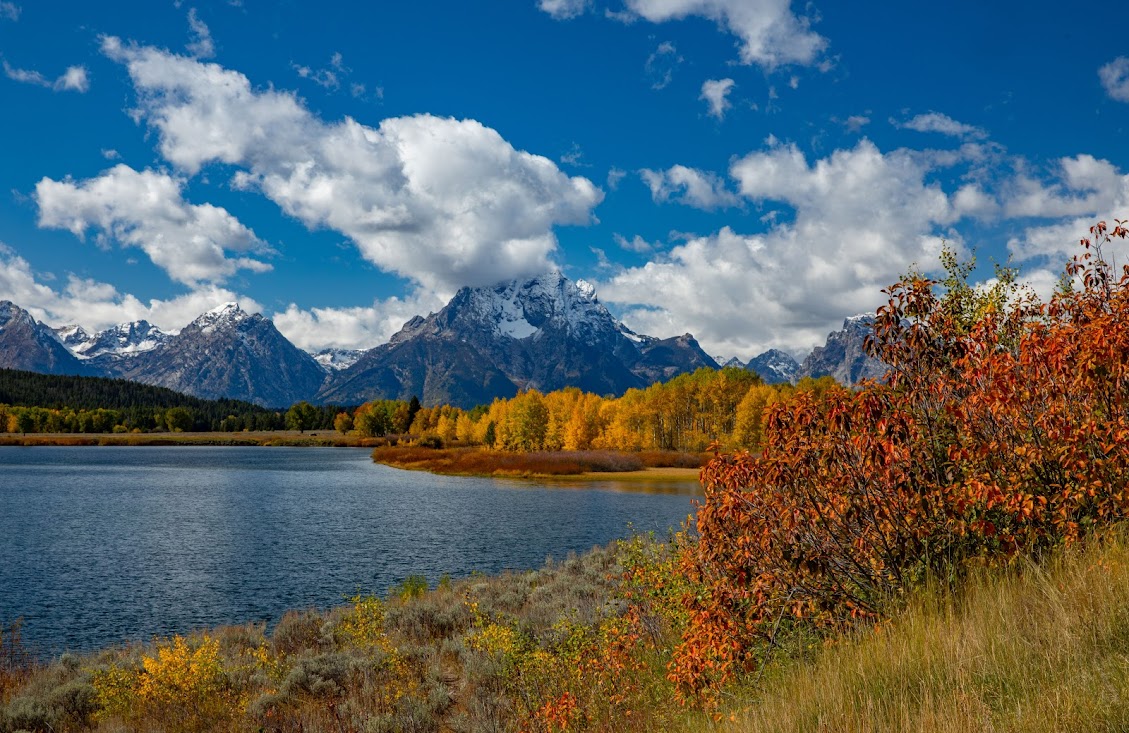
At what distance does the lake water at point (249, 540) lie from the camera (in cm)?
2572

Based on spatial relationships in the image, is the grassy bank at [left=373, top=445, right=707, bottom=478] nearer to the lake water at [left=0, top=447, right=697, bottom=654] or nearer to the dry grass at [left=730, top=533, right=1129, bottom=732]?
the lake water at [left=0, top=447, right=697, bottom=654]

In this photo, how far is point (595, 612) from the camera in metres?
16.4

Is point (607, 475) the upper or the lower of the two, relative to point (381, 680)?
lower

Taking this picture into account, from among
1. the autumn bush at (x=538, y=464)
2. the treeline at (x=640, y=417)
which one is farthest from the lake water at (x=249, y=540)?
the treeline at (x=640, y=417)

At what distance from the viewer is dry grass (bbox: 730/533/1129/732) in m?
5.00

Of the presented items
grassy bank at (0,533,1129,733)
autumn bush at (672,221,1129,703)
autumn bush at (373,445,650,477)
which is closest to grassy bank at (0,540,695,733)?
grassy bank at (0,533,1129,733)

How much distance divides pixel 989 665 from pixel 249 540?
41.5 m

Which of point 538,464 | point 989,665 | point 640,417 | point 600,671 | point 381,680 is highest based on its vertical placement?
point 640,417

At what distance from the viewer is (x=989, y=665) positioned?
5.94 m

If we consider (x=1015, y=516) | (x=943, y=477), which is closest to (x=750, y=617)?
(x=943, y=477)

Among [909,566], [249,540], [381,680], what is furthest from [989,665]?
[249,540]

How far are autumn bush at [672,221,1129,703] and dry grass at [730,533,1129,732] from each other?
506 millimetres

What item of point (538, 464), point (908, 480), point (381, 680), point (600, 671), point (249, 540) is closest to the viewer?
point (908, 480)

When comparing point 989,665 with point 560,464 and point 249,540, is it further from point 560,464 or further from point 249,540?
point 560,464
